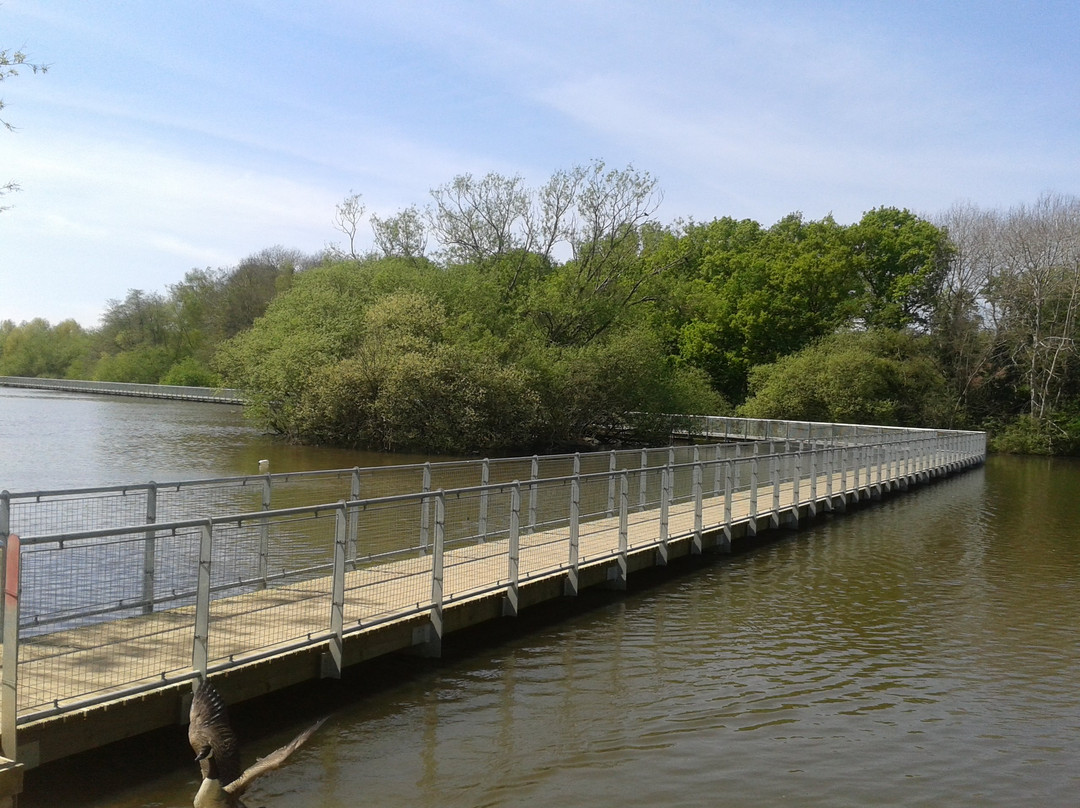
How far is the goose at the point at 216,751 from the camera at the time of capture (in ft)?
20.3

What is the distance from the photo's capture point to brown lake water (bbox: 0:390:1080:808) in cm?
774

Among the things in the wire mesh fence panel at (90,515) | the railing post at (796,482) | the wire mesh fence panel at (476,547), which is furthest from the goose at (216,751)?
the railing post at (796,482)

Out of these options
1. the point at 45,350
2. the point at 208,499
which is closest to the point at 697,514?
the point at 208,499

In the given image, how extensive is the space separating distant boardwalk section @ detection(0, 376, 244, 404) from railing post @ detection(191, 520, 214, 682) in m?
72.1

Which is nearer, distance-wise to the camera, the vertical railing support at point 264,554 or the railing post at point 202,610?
the railing post at point 202,610

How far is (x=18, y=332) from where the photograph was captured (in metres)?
130

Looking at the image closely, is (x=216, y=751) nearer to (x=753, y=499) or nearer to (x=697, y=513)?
(x=697, y=513)

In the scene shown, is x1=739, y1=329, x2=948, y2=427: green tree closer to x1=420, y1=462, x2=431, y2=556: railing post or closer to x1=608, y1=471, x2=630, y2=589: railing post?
x1=608, y1=471, x2=630, y2=589: railing post

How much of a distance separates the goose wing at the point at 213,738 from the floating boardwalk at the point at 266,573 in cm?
112

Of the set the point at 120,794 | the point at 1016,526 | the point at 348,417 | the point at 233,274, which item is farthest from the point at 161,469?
the point at 233,274

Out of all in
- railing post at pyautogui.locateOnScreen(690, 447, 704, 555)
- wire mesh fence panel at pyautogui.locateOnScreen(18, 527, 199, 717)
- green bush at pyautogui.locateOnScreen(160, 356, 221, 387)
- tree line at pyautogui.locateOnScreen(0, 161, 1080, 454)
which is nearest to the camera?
wire mesh fence panel at pyautogui.locateOnScreen(18, 527, 199, 717)

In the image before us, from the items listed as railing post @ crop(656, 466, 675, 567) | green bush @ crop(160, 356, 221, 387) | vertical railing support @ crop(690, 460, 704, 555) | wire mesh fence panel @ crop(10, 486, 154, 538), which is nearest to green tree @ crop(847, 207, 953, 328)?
vertical railing support @ crop(690, 460, 704, 555)

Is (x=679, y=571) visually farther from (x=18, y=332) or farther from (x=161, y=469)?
(x=18, y=332)

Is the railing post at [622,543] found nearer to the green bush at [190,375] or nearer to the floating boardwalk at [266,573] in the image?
the floating boardwalk at [266,573]
